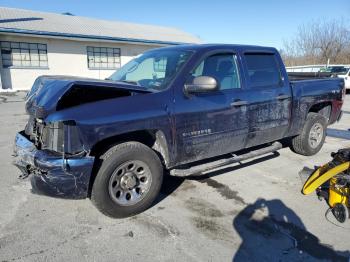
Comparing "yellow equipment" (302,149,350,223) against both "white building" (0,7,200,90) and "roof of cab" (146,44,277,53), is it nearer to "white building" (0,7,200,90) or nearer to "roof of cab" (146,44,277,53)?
"roof of cab" (146,44,277,53)

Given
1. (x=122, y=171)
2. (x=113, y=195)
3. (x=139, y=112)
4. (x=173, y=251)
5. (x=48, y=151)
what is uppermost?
(x=139, y=112)

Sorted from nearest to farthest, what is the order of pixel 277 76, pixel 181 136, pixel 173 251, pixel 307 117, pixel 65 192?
pixel 173 251, pixel 65 192, pixel 181 136, pixel 277 76, pixel 307 117

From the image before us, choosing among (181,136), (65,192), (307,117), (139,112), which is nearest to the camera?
(65,192)

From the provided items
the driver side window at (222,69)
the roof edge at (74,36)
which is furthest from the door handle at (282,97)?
the roof edge at (74,36)

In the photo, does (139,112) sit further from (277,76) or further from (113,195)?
(277,76)

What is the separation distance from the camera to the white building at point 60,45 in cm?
1811

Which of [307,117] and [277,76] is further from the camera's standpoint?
[307,117]

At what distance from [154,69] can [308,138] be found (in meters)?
3.29

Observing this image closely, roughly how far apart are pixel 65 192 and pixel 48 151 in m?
0.46

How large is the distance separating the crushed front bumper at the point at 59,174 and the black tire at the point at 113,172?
0.14 meters

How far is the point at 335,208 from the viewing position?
3.53 m

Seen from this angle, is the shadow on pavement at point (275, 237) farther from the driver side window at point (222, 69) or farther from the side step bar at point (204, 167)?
the driver side window at point (222, 69)

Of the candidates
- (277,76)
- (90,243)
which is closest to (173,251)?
(90,243)

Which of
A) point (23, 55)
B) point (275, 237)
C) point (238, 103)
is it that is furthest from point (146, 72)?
point (23, 55)
